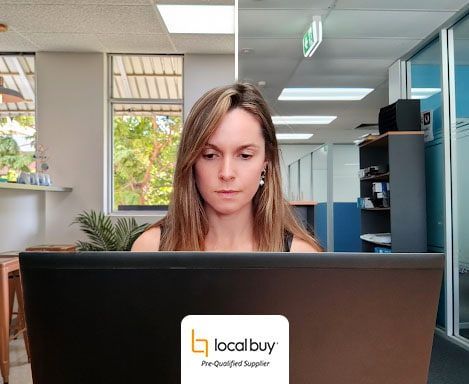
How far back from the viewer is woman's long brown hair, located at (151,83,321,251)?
867mm

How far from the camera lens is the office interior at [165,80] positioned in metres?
3.95

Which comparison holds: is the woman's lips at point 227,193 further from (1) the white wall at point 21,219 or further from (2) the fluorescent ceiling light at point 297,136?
(2) the fluorescent ceiling light at point 297,136

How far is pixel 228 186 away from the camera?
87cm

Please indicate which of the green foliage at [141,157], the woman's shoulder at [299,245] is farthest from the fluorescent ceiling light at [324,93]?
the woman's shoulder at [299,245]

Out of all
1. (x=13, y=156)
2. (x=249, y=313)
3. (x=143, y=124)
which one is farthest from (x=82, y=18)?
(x=249, y=313)

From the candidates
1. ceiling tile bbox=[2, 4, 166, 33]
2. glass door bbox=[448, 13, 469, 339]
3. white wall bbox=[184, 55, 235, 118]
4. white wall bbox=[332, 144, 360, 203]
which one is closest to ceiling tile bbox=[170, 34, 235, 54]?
white wall bbox=[184, 55, 235, 118]

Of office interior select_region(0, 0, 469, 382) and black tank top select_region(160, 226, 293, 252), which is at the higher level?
office interior select_region(0, 0, 469, 382)

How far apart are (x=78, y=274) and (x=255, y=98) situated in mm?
586

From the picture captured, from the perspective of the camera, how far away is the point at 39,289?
0.48 m

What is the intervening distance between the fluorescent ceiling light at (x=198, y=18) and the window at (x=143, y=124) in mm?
1094

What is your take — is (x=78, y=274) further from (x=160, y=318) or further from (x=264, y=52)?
(x=264, y=52)

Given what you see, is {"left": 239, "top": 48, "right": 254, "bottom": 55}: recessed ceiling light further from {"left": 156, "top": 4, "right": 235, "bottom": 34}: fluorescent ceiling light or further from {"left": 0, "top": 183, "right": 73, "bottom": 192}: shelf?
{"left": 0, "top": 183, "right": 73, "bottom": 192}: shelf

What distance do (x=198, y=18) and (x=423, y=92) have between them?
2.28 m

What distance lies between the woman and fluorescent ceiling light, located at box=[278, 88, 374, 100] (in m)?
6.02
